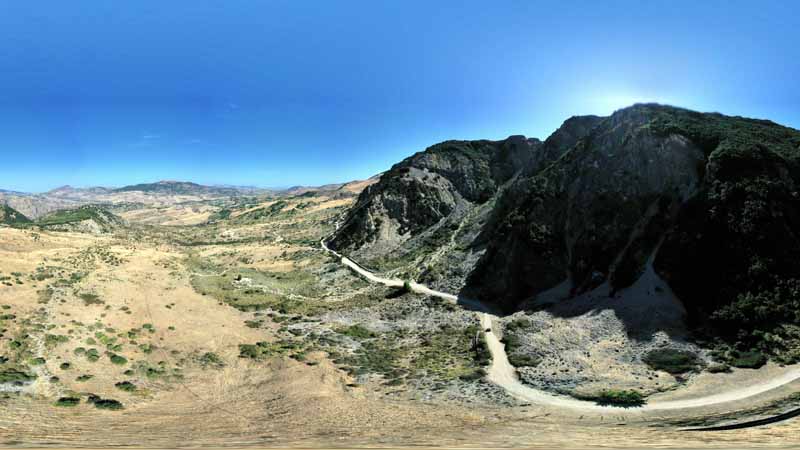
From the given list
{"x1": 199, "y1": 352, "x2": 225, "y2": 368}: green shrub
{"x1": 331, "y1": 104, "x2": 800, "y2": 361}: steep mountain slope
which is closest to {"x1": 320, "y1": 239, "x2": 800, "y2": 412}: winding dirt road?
{"x1": 331, "y1": 104, "x2": 800, "y2": 361}: steep mountain slope

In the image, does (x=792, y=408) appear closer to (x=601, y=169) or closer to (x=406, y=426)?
(x=406, y=426)

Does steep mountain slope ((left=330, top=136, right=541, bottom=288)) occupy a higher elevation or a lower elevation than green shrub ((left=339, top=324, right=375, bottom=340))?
higher

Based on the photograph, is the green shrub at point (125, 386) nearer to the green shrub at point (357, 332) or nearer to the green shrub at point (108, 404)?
the green shrub at point (108, 404)

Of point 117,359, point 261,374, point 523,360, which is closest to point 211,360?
point 261,374

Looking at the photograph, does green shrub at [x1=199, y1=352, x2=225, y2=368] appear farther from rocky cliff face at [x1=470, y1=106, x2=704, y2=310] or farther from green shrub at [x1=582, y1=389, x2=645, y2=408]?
rocky cliff face at [x1=470, y1=106, x2=704, y2=310]

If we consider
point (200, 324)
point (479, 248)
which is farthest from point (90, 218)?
point (479, 248)

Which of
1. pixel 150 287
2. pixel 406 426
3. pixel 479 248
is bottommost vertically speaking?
pixel 406 426
